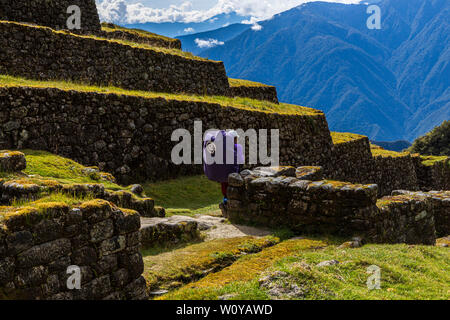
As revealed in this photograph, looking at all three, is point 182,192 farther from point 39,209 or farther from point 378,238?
point 39,209

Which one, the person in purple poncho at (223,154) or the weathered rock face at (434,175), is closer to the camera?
the person in purple poncho at (223,154)

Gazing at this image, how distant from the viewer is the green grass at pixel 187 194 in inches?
436

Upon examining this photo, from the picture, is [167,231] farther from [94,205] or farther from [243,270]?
[94,205]

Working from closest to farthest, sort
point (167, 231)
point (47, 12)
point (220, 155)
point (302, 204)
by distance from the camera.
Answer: point (167, 231), point (302, 204), point (220, 155), point (47, 12)

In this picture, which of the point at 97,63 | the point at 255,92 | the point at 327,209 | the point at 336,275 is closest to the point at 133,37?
the point at 97,63

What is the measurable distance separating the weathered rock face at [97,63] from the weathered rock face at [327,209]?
29.6ft

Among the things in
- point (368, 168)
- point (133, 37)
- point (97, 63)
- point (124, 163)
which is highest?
point (133, 37)

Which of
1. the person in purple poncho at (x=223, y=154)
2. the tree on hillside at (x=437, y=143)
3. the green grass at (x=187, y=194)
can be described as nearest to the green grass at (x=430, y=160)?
the green grass at (x=187, y=194)

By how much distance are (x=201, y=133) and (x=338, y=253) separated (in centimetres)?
988

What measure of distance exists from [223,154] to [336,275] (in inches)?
199

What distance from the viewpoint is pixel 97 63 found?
51.1ft

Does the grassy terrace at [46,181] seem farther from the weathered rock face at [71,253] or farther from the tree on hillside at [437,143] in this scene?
the tree on hillside at [437,143]

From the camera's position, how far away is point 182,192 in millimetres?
12344

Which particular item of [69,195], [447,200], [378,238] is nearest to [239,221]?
[378,238]
